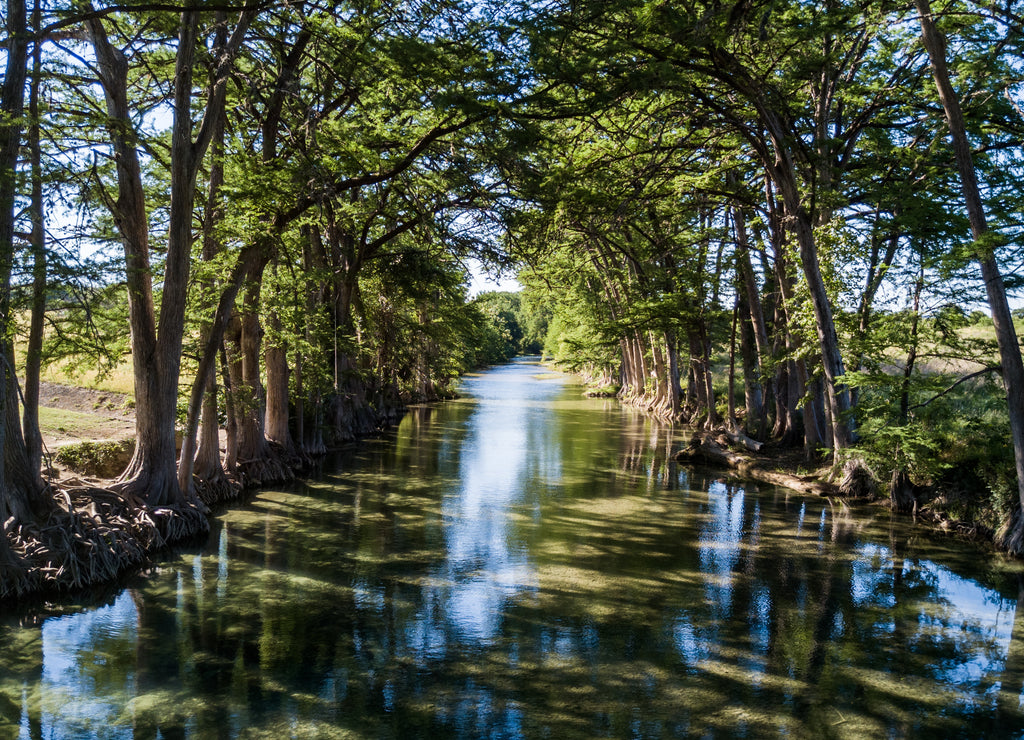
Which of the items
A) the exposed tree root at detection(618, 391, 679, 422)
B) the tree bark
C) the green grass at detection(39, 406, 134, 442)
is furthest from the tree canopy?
the exposed tree root at detection(618, 391, 679, 422)

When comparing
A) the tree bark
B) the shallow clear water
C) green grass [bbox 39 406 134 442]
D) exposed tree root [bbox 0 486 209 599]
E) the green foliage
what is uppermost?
the tree bark

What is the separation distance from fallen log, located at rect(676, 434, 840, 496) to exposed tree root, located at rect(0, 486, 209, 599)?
13.0 meters

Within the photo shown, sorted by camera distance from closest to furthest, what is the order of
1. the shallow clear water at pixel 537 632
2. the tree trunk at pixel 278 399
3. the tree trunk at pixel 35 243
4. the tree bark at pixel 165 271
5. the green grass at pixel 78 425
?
the shallow clear water at pixel 537 632 → the tree trunk at pixel 35 243 → the tree bark at pixel 165 271 → the green grass at pixel 78 425 → the tree trunk at pixel 278 399

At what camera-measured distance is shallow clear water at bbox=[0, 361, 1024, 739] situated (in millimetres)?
6145

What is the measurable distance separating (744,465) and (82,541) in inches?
600

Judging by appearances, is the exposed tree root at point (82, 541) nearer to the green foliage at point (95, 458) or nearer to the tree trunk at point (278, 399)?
the green foliage at point (95, 458)

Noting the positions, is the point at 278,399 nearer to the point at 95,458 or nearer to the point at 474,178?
the point at 95,458

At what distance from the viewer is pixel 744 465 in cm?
1888

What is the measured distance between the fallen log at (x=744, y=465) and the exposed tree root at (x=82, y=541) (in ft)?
42.5

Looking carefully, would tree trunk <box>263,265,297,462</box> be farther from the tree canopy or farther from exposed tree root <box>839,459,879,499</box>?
exposed tree root <box>839,459,879,499</box>

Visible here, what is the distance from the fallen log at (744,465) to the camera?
15.8m

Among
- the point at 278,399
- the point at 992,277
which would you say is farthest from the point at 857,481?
the point at 278,399

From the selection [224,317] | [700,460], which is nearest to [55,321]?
[224,317]

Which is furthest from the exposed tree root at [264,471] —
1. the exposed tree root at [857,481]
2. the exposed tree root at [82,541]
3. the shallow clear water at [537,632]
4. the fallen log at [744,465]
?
the exposed tree root at [857,481]
